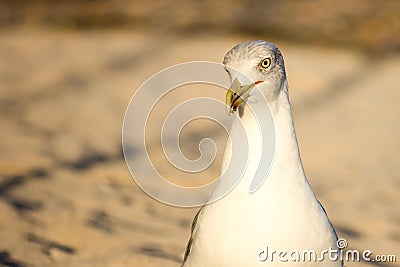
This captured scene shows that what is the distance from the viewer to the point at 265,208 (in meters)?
3.24

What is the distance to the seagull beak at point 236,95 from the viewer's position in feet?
10.5

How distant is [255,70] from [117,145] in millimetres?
5285

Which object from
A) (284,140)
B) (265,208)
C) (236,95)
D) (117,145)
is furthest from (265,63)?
(117,145)

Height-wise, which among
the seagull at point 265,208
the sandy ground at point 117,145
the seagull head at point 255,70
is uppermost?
the sandy ground at point 117,145

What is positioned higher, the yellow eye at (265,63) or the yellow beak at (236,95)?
the yellow eye at (265,63)

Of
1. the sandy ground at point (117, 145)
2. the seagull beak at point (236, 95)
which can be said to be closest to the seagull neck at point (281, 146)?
the seagull beak at point (236, 95)

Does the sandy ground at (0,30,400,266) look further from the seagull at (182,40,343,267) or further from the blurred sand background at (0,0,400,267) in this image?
the seagull at (182,40,343,267)

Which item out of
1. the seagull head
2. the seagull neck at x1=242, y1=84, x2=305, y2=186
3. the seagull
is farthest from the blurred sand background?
the seagull head

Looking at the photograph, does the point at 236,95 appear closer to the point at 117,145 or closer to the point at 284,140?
the point at 284,140

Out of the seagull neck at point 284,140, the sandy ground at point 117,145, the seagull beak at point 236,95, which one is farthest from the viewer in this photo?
the sandy ground at point 117,145

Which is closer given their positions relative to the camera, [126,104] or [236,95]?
[236,95]

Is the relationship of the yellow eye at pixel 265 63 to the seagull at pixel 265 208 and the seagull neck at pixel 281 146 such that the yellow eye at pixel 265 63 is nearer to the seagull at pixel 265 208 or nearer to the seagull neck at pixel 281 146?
the seagull at pixel 265 208

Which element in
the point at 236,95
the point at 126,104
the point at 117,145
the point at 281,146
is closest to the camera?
the point at 236,95

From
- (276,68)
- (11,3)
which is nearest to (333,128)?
(276,68)
